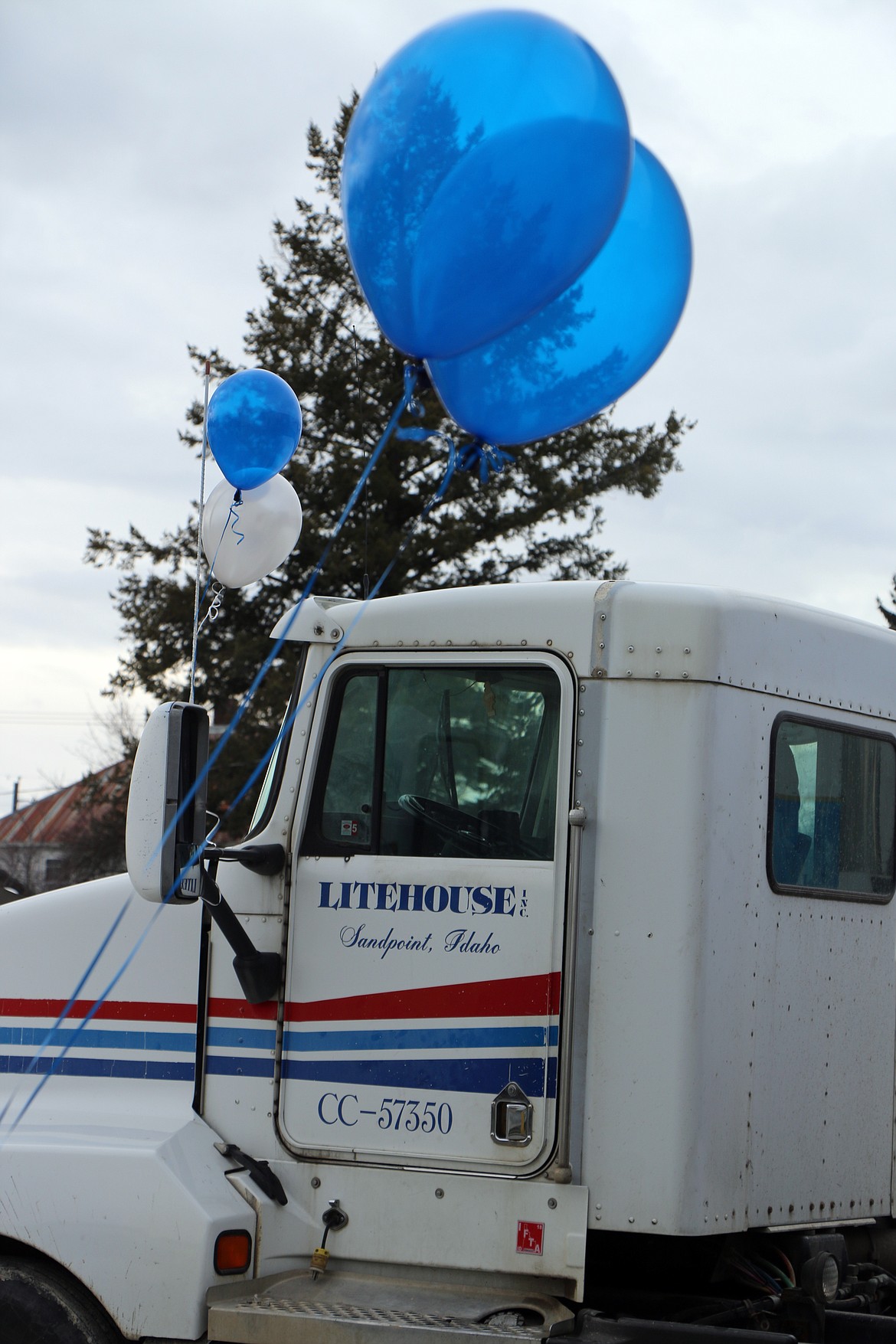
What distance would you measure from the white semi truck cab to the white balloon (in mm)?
1654

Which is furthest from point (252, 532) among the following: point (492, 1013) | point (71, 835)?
point (71, 835)

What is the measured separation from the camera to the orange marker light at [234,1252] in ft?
12.1

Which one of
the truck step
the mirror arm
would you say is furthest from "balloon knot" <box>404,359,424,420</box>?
the truck step

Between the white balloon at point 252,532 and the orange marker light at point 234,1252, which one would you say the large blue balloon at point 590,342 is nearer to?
the white balloon at point 252,532

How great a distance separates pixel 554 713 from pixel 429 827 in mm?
485

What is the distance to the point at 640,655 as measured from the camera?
12.4 ft

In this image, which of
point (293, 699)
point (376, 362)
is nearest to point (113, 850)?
point (376, 362)

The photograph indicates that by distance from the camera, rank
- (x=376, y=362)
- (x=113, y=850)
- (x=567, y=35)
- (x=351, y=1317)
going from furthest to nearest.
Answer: (x=113, y=850), (x=376, y=362), (x=567, y=35), (x=351, y=1317)

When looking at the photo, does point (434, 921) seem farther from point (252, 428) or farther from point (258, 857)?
point (252, 428)

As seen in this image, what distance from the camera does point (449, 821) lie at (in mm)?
3896

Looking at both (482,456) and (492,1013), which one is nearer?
(492,1013)

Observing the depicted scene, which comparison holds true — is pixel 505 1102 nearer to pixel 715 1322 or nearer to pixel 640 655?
pixel 715 1322

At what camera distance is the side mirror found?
3551 mm

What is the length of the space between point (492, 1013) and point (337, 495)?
18.1 meters
